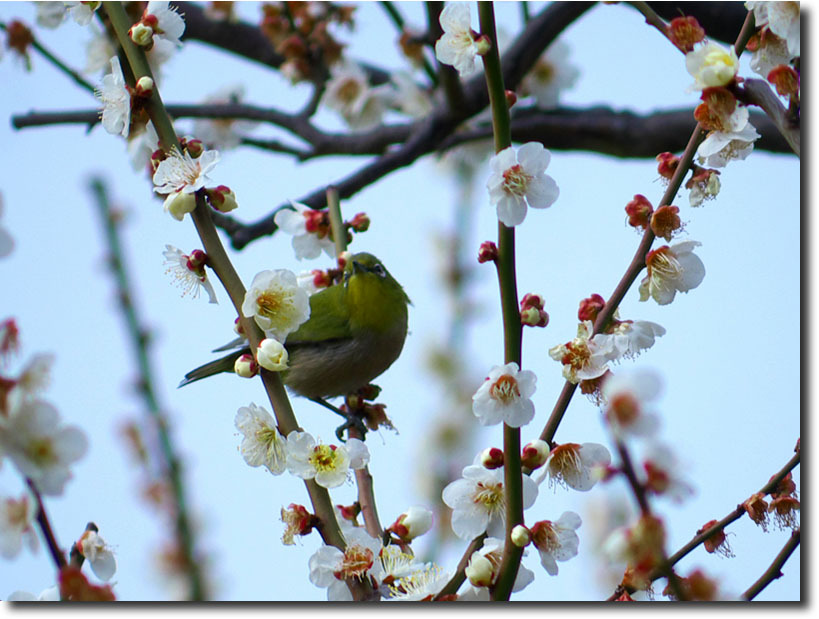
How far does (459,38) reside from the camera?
1114 mm

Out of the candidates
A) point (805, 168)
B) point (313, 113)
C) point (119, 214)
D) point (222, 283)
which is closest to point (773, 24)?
point (805, 168)

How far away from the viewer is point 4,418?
0.71 m

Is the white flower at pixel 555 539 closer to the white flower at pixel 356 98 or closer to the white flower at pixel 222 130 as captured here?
the white flower at pixel 222 130

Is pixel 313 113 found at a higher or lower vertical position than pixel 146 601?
higher

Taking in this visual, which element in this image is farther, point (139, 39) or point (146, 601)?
point (146, 601)

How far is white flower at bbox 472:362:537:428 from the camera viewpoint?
3.44 feet

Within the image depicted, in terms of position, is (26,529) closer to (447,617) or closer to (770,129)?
(447,617)

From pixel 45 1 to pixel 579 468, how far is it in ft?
4.26

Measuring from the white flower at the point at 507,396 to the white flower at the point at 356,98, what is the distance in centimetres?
226

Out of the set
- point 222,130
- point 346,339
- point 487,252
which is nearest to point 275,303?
point 487,252

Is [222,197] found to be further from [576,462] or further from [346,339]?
[346,339]

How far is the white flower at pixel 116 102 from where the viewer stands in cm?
116

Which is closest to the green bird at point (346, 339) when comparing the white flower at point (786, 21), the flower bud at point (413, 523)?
the flower bud at point (413, 523)

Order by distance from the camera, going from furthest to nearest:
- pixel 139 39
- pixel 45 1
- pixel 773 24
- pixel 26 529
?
pixel 45 1 → pixel 139 39 → pixel 773 24 → pixel 26 529
